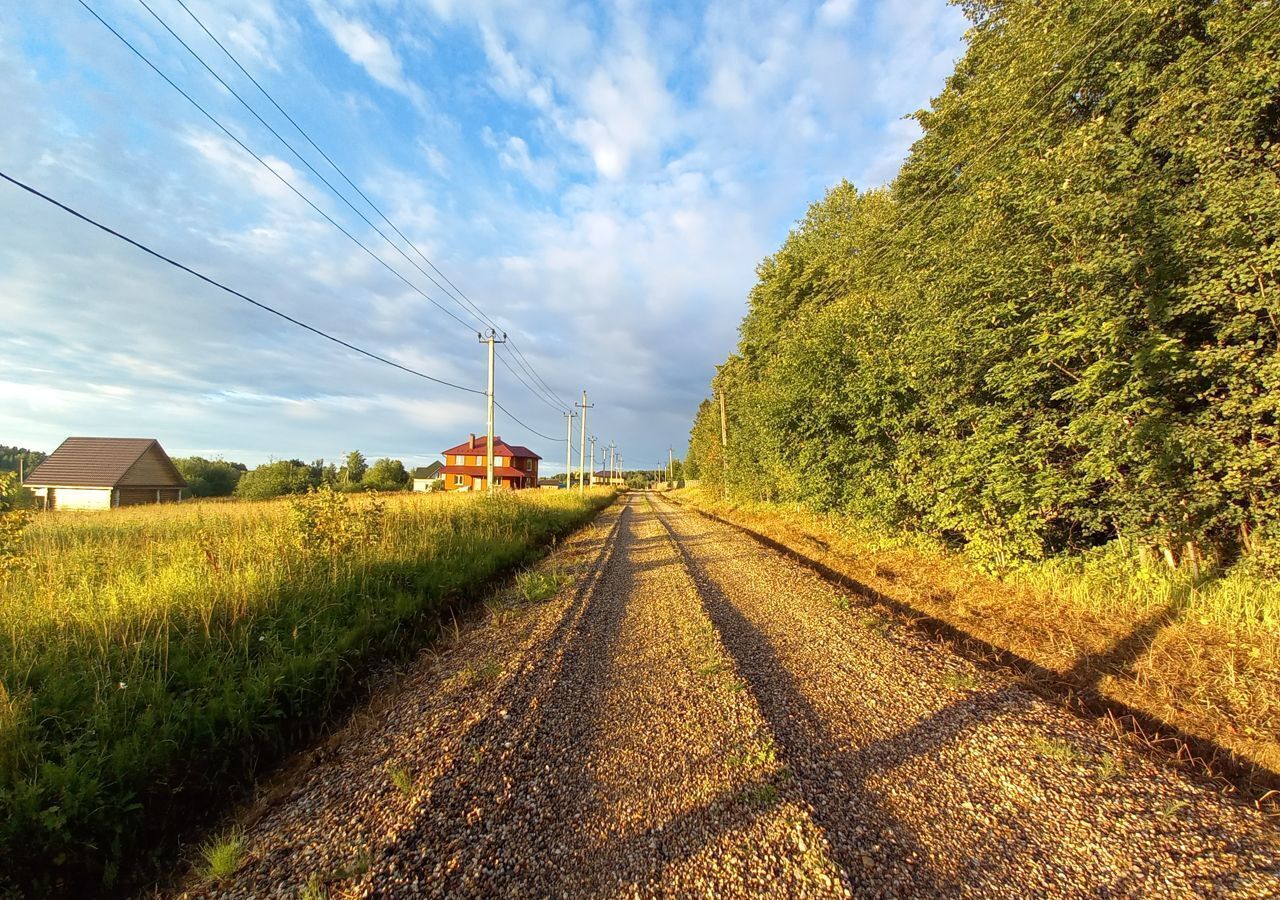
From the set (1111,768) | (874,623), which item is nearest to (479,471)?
(874,623)

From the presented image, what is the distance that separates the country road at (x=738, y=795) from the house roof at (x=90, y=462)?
40571mm

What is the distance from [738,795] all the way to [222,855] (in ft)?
8.79

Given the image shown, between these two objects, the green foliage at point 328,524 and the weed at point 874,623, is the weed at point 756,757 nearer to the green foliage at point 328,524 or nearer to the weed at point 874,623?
the weed at point 874,623

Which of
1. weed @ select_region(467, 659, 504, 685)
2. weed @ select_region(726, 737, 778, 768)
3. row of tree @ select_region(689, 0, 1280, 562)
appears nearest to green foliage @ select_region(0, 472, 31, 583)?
weed @ select_region(467, 659, 504, 685)

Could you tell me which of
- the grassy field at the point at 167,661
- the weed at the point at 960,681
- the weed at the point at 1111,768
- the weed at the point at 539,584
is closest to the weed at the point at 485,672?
the grassy field at the point at 167,661

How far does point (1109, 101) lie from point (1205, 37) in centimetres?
85

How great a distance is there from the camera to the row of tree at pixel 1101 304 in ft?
15.3

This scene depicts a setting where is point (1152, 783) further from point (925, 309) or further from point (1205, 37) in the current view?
point (1205, 37)

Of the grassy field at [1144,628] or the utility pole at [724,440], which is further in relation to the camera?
the utility pole at [724,440]

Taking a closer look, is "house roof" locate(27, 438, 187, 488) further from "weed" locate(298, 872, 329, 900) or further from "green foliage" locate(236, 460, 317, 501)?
"weed" locate(298, 872, 329, 900)

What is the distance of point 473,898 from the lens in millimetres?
2090

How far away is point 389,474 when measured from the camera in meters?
60.1

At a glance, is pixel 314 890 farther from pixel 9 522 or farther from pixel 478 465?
pixel 478 465

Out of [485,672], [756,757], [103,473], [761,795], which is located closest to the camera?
[761,795]
